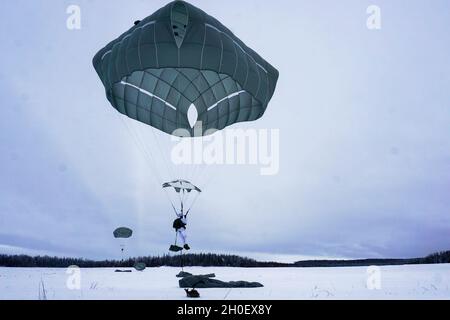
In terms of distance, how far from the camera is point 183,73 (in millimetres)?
17156

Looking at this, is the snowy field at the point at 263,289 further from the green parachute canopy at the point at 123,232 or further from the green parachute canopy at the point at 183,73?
the green parachute canopy at the point at 183,73

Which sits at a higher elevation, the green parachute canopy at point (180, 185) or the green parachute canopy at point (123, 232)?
the green parachute canopy at point (180, 185)

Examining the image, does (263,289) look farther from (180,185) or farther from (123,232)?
(123,232)

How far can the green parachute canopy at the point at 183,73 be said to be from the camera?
12656mm

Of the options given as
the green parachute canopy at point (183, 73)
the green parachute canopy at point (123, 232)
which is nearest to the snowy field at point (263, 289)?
the green parachute canopy at point (123, 232)

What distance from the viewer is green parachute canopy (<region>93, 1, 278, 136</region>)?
12.7m

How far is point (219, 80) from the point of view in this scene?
679 inches

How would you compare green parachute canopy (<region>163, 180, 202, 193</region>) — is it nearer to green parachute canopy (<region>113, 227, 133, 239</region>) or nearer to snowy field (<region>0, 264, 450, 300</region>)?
snowy field (<region>0, 264, 450, 300</region>)

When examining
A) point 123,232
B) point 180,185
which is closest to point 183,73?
point 180,185

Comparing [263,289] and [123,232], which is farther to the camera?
[123,232]

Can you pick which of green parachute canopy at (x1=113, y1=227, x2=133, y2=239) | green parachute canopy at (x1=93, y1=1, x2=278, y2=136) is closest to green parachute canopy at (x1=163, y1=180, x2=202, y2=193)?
green parachute canopy at (x1=93, y1=1, x2=278, y2=136)

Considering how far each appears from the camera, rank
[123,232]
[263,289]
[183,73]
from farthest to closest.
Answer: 1. [123,232]
2. [183,73]
3. [263,289]

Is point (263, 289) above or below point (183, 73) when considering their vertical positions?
below
